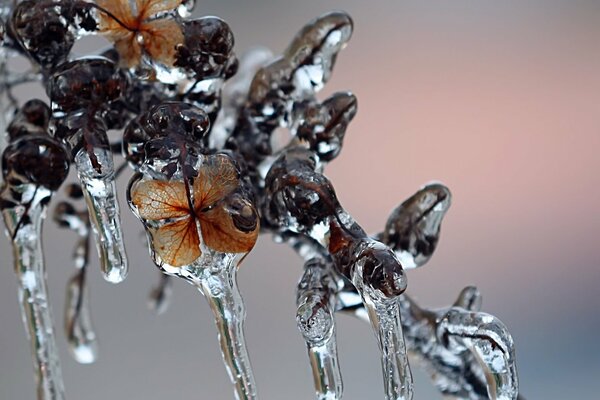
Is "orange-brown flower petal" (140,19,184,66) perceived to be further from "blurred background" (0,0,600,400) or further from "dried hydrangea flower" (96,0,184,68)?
"blurred background" (0,0,600,400)

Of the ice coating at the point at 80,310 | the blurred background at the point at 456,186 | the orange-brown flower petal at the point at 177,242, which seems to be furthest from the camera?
the blurred background at the point at 456,186

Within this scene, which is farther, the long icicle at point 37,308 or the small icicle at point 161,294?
the small icicle at point 161,294

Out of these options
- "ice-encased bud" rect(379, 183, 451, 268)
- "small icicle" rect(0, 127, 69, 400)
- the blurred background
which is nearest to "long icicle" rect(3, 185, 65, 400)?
"small icicle" rect(0, 127, 69, 400)

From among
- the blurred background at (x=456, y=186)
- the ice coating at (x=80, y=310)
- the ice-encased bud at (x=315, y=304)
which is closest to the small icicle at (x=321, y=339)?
the ice-encased bud at (x=315, y=304)

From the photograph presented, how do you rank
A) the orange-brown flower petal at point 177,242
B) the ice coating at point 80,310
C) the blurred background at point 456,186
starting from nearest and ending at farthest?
the orange-brown flower petal at point 177,242 < the ice coating at point 80,310 < the blurred background at point 456,186

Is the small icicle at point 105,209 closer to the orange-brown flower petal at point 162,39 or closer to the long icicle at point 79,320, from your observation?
the orange-brown flower petal at point 162,39

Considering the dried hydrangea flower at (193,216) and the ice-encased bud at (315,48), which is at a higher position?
the ice-encased bud at (315,48)

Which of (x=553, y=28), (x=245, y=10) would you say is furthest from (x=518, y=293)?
(x=245, y=10)

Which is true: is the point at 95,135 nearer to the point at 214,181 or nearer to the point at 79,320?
the point at 214,181
